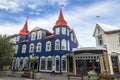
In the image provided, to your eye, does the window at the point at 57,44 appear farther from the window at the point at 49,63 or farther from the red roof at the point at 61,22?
the red roof at the point at 61,22

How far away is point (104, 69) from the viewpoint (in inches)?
816

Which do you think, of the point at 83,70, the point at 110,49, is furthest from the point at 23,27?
the point at 110,49

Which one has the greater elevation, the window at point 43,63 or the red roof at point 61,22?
the red roof at point 61,22

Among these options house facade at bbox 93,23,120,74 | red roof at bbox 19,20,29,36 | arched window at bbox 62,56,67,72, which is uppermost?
red roof at bbox 19,20,29,36

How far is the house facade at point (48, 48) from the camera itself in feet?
89.1

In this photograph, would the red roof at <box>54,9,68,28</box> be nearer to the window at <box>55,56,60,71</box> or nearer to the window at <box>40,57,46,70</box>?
the window at <box>55,56,60,71</box>

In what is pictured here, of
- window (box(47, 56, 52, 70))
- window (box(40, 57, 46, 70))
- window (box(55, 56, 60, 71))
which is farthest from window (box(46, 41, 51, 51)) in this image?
window (box(55, 56, 60, 71))

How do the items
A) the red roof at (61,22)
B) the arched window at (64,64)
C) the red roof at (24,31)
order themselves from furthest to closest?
the red roof at (24,31), the red roof at (61,22), the arched window at (64,64)

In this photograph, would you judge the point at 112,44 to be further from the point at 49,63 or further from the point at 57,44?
the point at 49,63

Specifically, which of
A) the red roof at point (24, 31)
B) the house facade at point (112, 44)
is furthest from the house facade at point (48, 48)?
the house facade at point (112, 44)

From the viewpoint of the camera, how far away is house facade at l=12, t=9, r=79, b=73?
2715cm

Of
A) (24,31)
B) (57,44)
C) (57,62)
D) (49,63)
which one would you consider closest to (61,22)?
(57,44)

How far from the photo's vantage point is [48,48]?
29.4 metres

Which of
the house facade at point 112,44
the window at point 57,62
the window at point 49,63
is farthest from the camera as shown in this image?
the window at point 49,63
